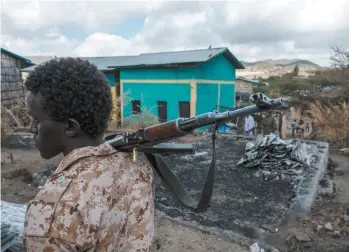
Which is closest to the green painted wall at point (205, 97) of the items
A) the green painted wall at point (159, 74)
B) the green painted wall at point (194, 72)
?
the green painted wall at point (194, 72)

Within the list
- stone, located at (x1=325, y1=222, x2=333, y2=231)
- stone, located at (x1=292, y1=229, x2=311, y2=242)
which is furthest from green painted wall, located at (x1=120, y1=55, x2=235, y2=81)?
stone, located at (x1=292, y1=229, x2=311, y2=242)

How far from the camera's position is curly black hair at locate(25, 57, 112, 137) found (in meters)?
0.98

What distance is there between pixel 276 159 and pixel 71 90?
6.81 meters

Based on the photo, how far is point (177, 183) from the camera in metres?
1.36

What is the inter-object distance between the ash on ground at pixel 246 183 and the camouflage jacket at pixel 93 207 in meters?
2.48

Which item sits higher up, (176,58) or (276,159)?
(176,58)

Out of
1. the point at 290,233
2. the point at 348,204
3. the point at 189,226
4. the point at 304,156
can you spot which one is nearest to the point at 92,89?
the point at 189,226

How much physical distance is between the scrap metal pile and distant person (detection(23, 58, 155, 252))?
5.82 metres

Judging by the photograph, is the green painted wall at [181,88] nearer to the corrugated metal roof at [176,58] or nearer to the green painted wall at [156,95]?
the green painted wall at [156,95]

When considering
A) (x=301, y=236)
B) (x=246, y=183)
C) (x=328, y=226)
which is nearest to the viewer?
(x=301, y=236)

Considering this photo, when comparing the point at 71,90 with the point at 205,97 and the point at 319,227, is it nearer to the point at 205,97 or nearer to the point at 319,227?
the point at 319,227

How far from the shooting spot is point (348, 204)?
525 centimetres

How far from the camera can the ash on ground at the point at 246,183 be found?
4.36 metres

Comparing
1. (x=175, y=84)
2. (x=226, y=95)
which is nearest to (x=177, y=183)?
(x=175, y=84)
